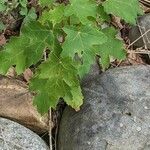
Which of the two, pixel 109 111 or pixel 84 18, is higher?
pixel 84 18

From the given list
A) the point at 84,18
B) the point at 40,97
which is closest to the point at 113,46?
the point at 84,18

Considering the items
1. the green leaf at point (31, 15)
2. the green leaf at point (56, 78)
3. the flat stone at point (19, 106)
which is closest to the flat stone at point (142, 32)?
the green leaf at point (31, 15)

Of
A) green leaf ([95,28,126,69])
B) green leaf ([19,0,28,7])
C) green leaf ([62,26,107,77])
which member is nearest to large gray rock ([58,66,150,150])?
green leaf ([95,28,126,69])

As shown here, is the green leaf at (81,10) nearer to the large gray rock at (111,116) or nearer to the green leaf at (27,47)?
the green leaf at (27,47)

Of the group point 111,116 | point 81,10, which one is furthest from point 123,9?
point 111,116

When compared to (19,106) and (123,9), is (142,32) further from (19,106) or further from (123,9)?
(19,106)

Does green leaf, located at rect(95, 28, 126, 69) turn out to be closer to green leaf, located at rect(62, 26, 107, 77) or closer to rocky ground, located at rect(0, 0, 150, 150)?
green leaf, located at rect(62, 26, 107, 77)

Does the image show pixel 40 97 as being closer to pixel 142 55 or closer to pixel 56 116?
pixel 56 116

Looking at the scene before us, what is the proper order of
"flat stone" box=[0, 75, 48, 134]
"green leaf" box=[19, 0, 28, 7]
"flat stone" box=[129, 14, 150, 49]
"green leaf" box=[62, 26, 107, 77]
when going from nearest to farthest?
"green leaf" box=[62, 26, 107, 77], "flat stone" box=[0, 75, 48, 134], "green leaf" box=[19, 0, 28, 7], "flat stone" box=[129, 14, 150, 49]
